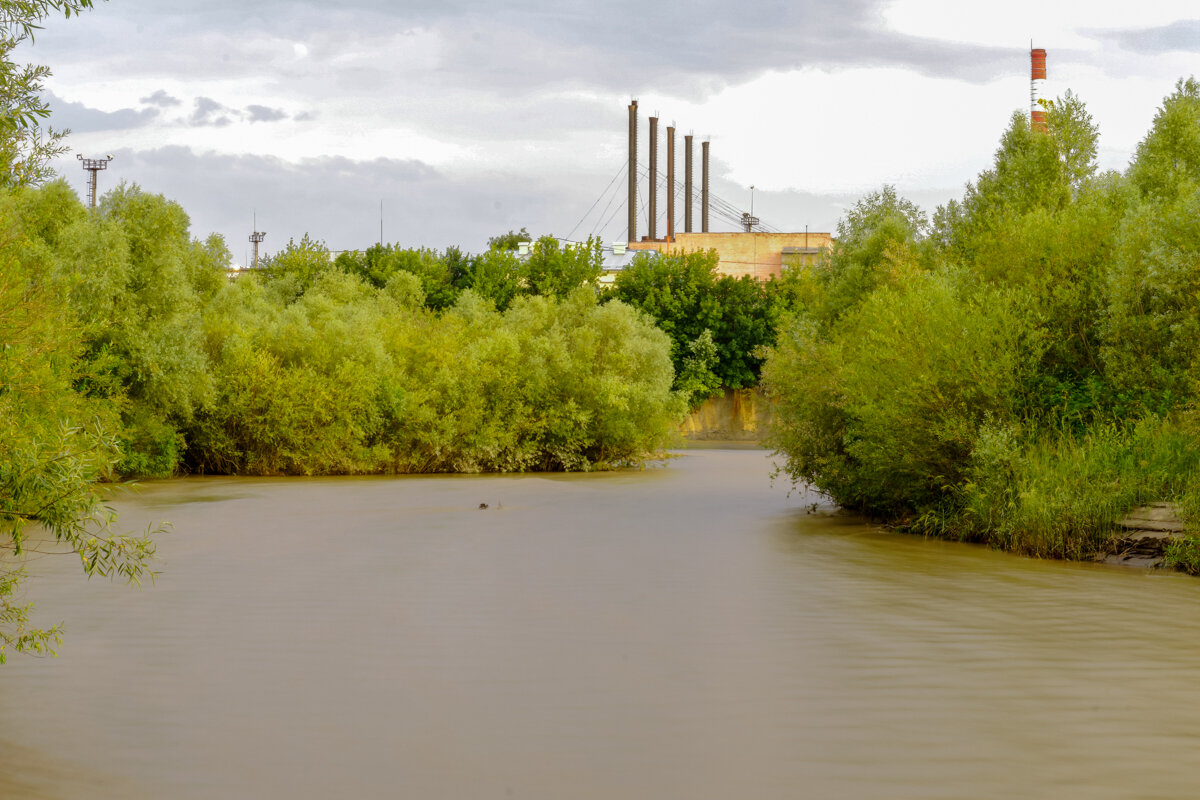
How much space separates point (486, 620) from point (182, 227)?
851 inches

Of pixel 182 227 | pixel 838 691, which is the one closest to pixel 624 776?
pixel 838 691

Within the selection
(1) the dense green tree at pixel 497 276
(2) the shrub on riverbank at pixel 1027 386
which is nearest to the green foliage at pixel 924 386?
(2) the shrub on riverbank at pixel 1027 386

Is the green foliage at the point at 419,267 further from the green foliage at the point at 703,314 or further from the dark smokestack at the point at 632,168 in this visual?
the dark smokestack at the point at 632,168

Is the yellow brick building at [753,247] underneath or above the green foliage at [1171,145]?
above

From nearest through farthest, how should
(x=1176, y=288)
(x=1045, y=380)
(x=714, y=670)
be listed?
(x=714, y=670) → (x=1176, y=288) → (x=1045, y=380)

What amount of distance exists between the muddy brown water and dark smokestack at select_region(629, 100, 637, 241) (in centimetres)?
6114

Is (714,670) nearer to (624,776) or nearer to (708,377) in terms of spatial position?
(624,776)

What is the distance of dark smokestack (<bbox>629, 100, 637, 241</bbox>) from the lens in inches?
3031

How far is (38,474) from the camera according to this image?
23.4ft

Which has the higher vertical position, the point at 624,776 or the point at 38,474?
the point at 38,474

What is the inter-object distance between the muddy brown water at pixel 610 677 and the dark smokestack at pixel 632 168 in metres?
61.1

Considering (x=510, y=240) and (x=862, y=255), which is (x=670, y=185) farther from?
(x=862, y=255)

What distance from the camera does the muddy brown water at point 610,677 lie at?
7609 millimetres

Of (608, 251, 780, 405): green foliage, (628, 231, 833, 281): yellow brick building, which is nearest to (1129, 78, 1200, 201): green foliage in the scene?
(608, 251, 780, 405): green foliage
